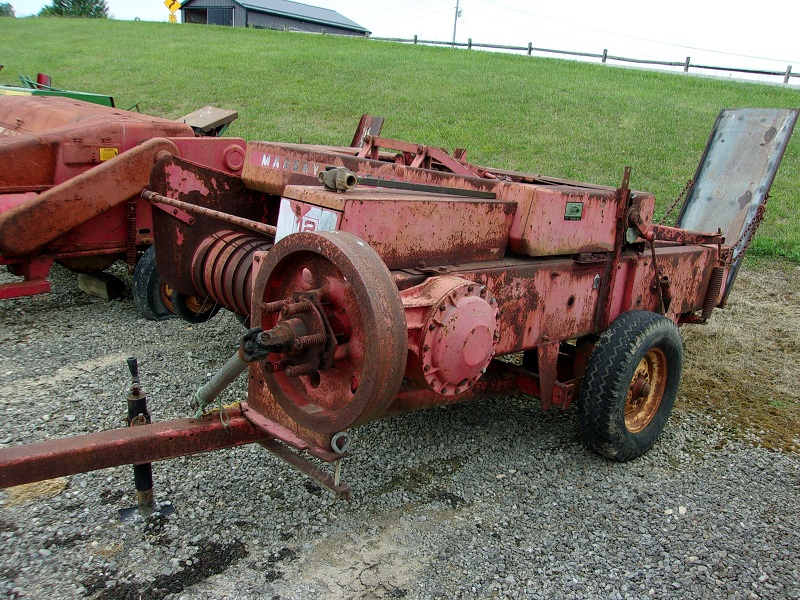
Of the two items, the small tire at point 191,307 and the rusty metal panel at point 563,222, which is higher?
the rusty metal panel at point 563,222

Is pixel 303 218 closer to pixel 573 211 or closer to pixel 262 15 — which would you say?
pixel 573 211

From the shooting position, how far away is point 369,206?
3.07 metres

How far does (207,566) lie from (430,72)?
20748mm

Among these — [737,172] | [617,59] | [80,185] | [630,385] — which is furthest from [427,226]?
[617,59]

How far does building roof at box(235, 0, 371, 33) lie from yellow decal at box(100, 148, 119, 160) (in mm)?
39713

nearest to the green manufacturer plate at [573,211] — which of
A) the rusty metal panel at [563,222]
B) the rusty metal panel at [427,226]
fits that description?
the rusty metal panel at [563,222]

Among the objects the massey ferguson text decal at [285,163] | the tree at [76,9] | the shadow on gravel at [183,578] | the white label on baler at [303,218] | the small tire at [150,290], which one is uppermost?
the tree at [76,9]

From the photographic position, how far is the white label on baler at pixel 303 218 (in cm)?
306

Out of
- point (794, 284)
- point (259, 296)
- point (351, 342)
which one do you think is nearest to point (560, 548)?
point (351, 342)

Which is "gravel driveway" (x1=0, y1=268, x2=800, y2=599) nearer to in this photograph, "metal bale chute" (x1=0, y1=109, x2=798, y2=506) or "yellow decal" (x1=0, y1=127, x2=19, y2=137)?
"metal bale chute" (x1=0, y1=109, x2=798, y2=506)

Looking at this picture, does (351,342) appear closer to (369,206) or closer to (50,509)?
(369,206)

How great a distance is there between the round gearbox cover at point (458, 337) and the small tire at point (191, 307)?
2.56 metres

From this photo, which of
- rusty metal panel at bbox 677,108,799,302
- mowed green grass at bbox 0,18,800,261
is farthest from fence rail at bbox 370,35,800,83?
rusty metal panel at bbox 677,108,799,302

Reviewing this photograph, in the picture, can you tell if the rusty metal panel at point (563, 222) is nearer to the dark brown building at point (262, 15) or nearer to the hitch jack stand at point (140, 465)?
the hitch jack stand at point (140, 465)
